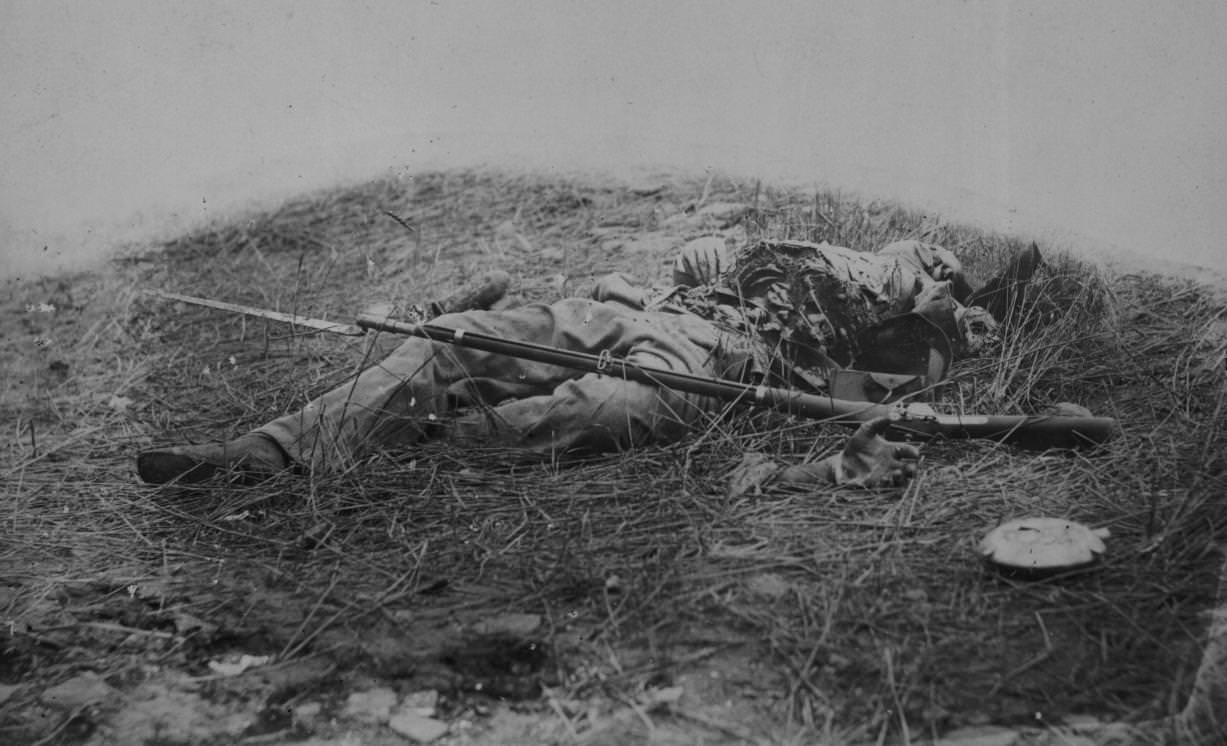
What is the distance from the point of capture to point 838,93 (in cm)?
406

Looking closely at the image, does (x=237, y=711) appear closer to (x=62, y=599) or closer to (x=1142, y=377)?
(x=62, y=599)

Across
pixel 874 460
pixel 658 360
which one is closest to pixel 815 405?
pixel 874 460

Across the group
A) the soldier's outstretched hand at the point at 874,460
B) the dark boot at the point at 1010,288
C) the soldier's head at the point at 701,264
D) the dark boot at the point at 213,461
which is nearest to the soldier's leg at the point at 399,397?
the dark boot at the point at 213,461

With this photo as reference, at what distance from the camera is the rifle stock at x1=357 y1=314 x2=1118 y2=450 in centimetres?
322

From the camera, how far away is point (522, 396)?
3.65 meters

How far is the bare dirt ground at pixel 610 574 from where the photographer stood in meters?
2.35

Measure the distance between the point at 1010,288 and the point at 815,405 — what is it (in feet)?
3.36

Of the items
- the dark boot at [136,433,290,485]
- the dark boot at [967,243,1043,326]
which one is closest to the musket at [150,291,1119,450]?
the dark boot at [136,433,290,485]

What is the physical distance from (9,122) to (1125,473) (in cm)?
382

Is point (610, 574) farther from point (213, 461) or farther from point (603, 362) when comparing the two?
point (213, 461)

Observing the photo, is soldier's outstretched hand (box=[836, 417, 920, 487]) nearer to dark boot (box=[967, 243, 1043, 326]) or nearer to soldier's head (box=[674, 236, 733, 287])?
dark boot (box=[967, 243, 1043, 326])

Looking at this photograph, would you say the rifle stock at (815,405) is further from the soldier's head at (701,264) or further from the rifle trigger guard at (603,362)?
the soldier's head at (701,264)

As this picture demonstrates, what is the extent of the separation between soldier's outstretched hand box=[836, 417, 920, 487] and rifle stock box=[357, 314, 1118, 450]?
5.0 inches

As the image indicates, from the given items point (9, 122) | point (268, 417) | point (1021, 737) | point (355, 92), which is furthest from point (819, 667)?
→ point (9, 122)
